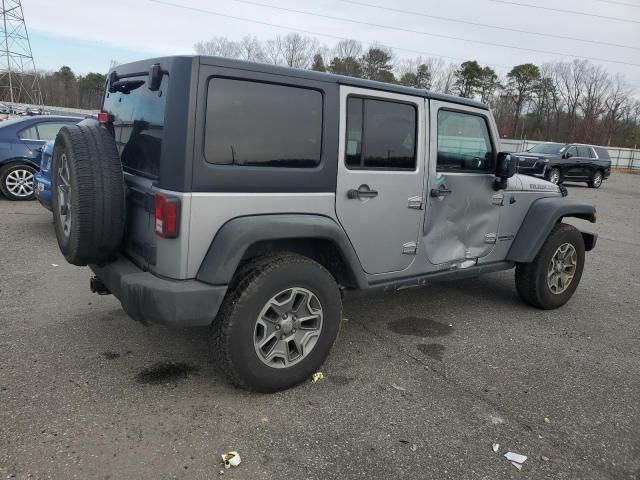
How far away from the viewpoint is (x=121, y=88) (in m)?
3.64

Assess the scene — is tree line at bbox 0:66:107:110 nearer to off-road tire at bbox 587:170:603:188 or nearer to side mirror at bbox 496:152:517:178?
off-road tire at bbox 587:170:603:188

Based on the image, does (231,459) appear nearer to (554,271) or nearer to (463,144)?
(463,144)

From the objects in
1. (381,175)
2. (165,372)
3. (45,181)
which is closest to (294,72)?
(381,175)

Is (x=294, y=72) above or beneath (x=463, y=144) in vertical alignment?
above

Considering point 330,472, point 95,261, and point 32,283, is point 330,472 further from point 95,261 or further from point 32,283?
point 32,283

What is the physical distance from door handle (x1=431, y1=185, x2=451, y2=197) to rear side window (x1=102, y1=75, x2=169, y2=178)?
6.78 feet

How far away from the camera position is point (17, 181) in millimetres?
9227

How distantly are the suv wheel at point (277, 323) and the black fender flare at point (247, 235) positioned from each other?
16 cm

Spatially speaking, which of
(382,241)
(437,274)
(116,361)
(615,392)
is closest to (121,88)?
(116,361)

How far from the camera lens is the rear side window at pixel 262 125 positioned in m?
2.87

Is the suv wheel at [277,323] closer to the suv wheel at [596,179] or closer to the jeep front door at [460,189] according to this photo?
the jeep front door at [460,189]

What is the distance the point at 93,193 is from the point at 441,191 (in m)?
2.48

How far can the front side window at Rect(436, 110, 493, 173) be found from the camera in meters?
4.05

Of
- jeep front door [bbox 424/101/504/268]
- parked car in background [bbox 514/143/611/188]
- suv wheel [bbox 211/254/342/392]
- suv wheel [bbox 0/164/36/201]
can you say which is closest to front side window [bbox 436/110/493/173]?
jeep front door [bbox 424/101/504/268]
